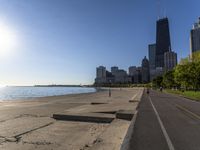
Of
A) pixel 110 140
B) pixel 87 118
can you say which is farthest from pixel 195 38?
pixel 110 140

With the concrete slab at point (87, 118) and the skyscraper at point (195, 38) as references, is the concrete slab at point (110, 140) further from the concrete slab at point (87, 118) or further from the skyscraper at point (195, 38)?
the skyscraper at point (195, 38)

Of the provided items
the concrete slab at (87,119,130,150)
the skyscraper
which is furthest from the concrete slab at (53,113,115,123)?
the skyscraper

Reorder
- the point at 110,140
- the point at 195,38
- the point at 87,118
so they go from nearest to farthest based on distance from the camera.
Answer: the point at 110,140 < the point at 87,118 < the point at 195,38

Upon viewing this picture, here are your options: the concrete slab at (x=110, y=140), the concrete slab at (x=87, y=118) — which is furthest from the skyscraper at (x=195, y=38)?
the concrete slab at (x=110, y=140)

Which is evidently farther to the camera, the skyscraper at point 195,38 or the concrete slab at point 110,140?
the skyscraper at point 195,38

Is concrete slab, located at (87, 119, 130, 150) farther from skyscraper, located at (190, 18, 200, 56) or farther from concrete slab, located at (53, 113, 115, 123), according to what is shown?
skyscraper, located at (190, 18, 200, 56)

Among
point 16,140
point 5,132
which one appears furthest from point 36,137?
point 5,132

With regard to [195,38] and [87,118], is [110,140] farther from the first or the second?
[195,38]

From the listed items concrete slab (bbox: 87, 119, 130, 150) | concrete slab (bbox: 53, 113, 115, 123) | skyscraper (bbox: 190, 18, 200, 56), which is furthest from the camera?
skyscraper (bbox: 190, 18, 200, 56)

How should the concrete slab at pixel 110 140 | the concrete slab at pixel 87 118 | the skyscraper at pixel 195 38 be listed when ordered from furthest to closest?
1. the skyscraper at pixel 195 38
2. the concrete slab at pixel 87 118
3. the concrete slab at pixel 110 140

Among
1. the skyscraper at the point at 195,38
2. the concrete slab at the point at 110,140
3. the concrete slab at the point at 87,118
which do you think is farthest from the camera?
the skyscraper at the point at 195,38

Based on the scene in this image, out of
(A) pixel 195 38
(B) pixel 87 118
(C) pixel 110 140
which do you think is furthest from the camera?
(A) pixel 195 38

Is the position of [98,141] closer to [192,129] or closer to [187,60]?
[192,129]

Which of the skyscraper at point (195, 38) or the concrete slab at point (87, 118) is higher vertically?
the skyscraper at point (195, 38)
